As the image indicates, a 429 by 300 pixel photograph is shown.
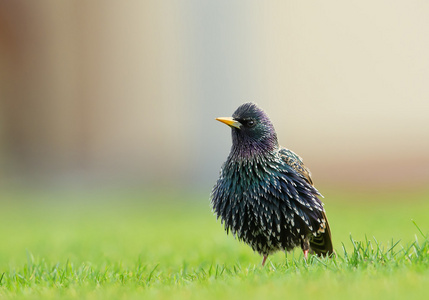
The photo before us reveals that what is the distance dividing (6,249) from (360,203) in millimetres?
6193

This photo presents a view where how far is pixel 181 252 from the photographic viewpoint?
6.61 meters

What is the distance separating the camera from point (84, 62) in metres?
18.5

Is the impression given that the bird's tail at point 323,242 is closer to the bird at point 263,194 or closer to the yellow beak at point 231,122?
the bird at point 263,194

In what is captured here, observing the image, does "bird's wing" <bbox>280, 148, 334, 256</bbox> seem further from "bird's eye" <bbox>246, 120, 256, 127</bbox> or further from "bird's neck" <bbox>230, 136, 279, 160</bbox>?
"bird's eye" <bbox>246, 120, 256, 127</bbox>

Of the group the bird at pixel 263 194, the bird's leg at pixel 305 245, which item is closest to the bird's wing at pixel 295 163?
the bird at pixel 263 194

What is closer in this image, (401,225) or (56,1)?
(401,225)

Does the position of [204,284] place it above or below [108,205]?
above

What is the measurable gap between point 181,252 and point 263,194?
6.93 ft

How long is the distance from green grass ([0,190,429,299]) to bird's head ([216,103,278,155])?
2.85 ft

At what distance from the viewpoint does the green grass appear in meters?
3.46

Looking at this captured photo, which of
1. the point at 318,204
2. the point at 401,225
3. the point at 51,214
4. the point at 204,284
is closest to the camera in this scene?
the point at 204,284

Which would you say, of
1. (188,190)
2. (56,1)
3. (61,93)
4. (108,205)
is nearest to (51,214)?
(108,205)

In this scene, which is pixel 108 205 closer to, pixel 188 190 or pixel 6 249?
pixel 188 190

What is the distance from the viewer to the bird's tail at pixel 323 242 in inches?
201
